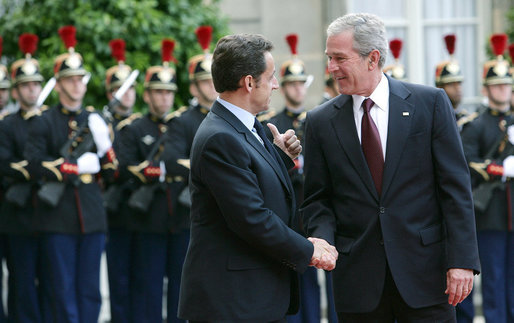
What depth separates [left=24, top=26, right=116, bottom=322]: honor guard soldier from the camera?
6648mm

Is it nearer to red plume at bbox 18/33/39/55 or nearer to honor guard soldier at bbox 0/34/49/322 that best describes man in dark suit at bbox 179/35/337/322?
honor guard soldier at bbox 0/34/49/322

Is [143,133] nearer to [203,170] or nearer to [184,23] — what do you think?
[184,23]

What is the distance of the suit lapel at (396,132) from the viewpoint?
390 cm

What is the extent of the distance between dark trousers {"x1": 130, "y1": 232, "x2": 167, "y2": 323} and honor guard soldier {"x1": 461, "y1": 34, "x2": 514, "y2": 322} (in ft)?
7.94

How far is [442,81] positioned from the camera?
25.4 ft

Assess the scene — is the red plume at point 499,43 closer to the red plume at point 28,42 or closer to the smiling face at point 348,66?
the red plume at point 28,42

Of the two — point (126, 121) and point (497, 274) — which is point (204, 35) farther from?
point (497, 274)

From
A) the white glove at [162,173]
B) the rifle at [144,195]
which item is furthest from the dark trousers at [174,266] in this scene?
the white glove at [162,173]

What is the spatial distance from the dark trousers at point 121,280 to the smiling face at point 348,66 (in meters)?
3.94

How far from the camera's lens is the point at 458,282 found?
3812 millimetres

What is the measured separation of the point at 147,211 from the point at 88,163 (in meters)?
0.68

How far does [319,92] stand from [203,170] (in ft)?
25.2

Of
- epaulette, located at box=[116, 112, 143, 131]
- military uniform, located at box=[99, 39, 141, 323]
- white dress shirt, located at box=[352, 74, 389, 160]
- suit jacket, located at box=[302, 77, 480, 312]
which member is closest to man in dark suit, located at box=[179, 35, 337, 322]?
suit jacket, located at box=[302, 77, 480, 312]

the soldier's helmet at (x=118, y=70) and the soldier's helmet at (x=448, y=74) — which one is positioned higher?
the soldier's helmet at (x=118, y=70)
